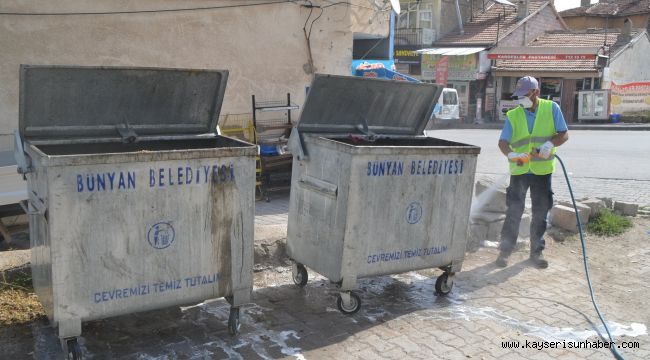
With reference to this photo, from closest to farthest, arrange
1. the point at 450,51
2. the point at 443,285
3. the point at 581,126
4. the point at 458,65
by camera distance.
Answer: the point at 443,285, the point at 581,126, the point at 458,65, the point at 450,51

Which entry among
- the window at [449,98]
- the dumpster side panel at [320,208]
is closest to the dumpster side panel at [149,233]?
the dumpster side panel at [320,208]

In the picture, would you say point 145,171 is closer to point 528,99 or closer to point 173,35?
point 528,99

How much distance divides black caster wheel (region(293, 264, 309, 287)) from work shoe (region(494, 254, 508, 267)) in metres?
1.96

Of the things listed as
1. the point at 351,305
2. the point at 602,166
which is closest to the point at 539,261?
the point at 351,305

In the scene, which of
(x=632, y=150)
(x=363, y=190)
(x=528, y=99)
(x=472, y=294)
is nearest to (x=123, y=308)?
(x=363, y=190)

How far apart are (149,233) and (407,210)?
6.20 feet

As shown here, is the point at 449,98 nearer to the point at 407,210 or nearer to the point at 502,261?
the point at 502,261

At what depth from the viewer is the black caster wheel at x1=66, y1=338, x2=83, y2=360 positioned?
3.32m

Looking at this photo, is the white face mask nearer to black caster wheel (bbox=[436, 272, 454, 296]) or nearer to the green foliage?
black caster wheel (bbox=[436, 272, 454, 296])

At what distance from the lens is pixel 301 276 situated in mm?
4820

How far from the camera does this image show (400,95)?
5.05 metres

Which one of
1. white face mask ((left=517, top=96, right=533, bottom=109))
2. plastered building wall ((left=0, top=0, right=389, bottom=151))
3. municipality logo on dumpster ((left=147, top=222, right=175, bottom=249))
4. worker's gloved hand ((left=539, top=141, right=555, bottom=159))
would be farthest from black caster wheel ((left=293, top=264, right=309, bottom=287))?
plastered building wall ((left=0, top=0, right=389, bottom=151))

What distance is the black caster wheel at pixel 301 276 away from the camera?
15.8ft

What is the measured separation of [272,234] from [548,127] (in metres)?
2.81
